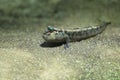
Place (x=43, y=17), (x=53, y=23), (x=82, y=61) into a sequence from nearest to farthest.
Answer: (x=82, y=61) → (x=53, y=23) → (x=43, y=17)

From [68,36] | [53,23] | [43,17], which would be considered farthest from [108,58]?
[43,17]

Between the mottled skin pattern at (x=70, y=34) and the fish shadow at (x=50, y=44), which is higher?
the mottled skin pattern at (x=70, y=34)

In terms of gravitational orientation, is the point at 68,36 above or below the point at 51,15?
above

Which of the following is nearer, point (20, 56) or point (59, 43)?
point (20, 56)

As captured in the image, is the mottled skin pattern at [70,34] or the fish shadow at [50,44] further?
the fish shadow at [50,44]

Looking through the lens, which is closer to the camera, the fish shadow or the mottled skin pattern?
the mottled skin pattern

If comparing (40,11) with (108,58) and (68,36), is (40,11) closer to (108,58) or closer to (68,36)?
(68,36)

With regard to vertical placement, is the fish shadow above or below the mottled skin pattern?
below

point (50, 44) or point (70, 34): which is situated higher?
point (70, 34)
